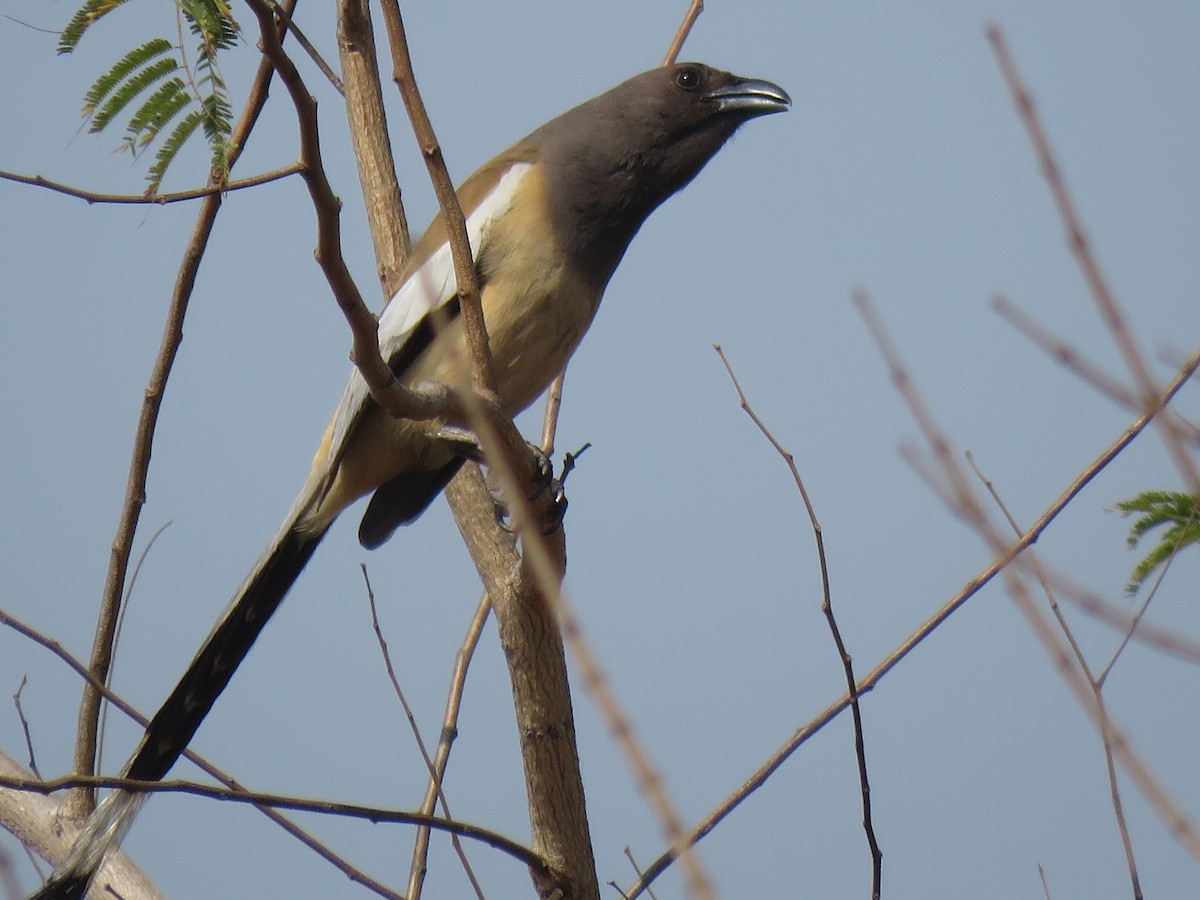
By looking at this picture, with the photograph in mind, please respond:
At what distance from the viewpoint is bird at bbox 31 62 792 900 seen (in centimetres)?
329

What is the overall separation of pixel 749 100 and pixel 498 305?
1.30m

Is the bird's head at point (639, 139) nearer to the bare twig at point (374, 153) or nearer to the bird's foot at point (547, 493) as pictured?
the bare twig at point (374, 153)

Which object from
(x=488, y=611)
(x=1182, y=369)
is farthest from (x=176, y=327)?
(x=1182, y=369)

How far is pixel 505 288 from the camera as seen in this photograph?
3.40 meters

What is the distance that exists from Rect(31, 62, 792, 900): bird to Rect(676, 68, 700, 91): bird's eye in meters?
0.02

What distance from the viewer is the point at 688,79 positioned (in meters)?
4.11

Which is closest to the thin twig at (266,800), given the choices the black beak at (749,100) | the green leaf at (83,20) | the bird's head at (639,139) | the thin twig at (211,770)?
the thin twig at (211,770)

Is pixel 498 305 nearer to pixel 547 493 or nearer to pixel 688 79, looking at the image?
pixel 547 493

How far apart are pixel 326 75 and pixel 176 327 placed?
137cm

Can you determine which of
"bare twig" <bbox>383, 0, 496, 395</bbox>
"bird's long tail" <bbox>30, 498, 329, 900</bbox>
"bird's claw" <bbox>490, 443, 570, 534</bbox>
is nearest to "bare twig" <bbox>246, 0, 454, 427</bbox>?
"bare twig" <bbox>383, 0, 496, 395</bbox>

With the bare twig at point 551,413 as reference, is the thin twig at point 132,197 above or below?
below

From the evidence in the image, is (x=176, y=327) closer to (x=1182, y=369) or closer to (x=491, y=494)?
(x=491, y=494)

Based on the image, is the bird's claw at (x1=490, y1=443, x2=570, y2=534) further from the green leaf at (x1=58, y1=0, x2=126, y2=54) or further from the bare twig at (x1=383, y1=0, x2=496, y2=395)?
the green leaf at (x1=58, y1=0, x2=126, y2=54)

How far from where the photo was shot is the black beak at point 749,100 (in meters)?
4.09
